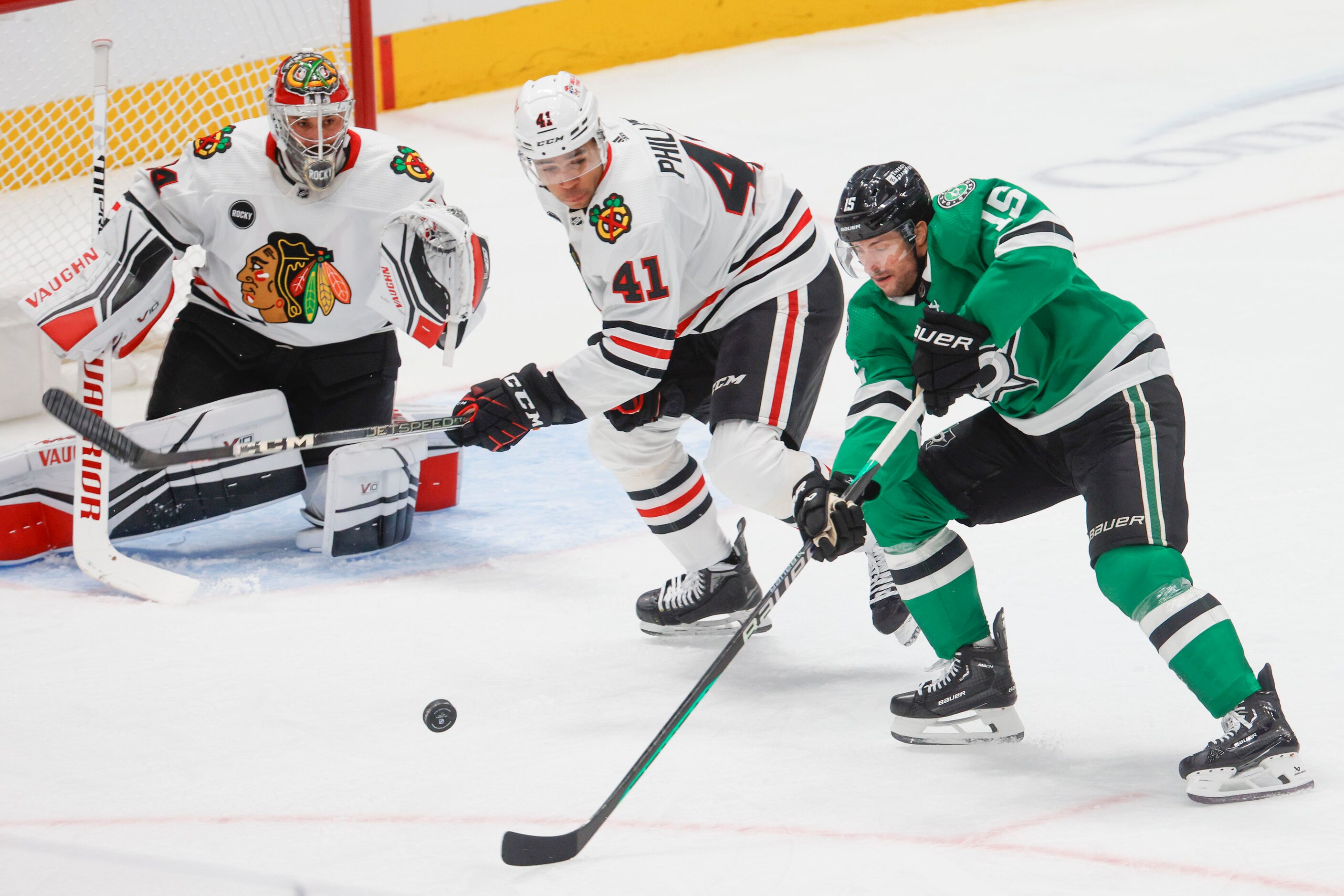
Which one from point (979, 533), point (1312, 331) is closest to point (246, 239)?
point (979, 533)

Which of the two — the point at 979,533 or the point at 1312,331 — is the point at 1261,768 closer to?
the point at 979,533

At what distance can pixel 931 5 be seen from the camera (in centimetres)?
849

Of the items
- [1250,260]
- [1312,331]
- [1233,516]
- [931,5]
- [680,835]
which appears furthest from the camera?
[931,5]

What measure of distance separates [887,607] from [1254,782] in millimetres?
819

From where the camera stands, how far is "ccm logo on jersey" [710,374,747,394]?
2953mm

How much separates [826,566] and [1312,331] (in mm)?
1897

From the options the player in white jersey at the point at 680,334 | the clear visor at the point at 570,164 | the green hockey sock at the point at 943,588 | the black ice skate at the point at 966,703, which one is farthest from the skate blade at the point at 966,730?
the clear visor at the point at 570,164

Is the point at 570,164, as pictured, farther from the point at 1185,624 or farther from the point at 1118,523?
the point at 1185,624

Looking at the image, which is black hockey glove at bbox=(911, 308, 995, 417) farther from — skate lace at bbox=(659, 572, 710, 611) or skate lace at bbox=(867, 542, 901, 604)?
skate lace at bbox=(659, 572, 710, 611)

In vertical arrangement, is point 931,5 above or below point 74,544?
above

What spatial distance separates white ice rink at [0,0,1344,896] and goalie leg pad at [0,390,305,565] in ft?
0.25

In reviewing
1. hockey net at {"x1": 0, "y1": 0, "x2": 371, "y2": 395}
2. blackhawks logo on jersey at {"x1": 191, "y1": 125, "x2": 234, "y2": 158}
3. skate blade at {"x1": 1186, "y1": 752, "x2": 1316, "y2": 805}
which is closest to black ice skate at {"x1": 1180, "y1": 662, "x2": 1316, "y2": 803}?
skate blade at {"x1": 1186, "y1": 752, "x2": 1316, "y2": 805}

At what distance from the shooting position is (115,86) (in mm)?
5391

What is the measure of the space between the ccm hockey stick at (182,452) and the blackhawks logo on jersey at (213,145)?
757mm
